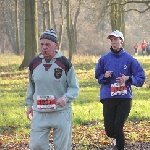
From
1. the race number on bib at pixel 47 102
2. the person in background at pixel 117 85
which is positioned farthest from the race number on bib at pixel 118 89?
the race number on bib at pixel 47 102

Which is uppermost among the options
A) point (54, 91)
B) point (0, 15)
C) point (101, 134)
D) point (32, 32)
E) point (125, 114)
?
point (0, 15)

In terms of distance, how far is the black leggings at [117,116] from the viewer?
6.81 m

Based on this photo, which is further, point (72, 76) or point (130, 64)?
point (130, 64)

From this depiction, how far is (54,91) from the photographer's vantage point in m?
5.46

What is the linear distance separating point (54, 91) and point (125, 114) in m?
1.74


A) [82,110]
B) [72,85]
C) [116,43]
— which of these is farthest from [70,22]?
[72,85]

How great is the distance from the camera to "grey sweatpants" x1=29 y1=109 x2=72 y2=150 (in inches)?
215

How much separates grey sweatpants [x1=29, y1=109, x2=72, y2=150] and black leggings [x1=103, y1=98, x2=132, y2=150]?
4.86 ft

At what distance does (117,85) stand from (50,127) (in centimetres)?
171

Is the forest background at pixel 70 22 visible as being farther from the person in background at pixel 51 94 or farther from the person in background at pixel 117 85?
the person in background at pixel 51 94

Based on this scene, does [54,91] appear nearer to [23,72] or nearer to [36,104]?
[36,104]

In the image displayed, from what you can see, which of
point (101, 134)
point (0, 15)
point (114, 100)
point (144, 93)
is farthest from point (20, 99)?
point (0, 15)

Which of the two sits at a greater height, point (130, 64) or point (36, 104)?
point (130, 64)

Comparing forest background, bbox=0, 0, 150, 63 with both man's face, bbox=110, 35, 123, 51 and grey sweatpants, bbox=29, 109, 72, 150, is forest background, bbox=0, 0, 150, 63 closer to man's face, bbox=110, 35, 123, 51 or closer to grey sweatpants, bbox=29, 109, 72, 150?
man's face, bbox=110, 35, 123, 51
